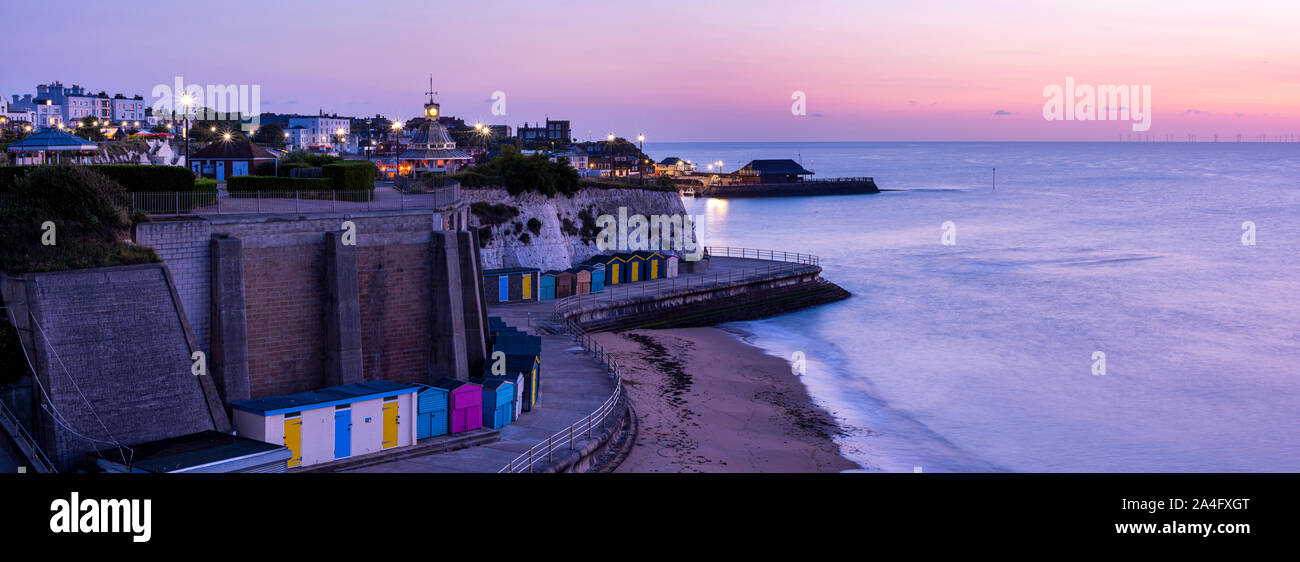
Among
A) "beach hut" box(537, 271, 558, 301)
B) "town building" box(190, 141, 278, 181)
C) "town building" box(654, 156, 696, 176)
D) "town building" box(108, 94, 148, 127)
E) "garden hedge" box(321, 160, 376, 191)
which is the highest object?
"town building" box(108, 94, 148, 127)

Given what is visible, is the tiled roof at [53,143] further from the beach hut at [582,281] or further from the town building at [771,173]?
the town building at [771,173]

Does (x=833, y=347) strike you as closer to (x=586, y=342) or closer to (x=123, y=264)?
(x=586, y=342)

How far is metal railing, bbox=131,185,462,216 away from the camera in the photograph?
69.6 feet

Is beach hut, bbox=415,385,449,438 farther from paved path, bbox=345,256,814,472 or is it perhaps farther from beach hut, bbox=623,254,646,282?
beach hut, bbox=623,254,646,282

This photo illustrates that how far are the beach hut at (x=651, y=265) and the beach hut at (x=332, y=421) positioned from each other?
2603 centimetres

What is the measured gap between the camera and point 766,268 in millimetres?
49875

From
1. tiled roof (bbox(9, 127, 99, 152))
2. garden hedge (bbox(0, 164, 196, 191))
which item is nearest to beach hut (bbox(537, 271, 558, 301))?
tiled roof (bbox(9, 127, 99, 152))

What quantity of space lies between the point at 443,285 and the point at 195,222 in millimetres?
5453

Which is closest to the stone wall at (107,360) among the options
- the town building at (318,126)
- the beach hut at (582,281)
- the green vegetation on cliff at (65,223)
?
the green vegetation on cliff at (65,223)

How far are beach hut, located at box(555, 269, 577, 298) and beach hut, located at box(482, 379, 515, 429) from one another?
18776 millimetres

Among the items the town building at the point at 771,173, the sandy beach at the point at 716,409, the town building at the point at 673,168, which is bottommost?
the sandy beach at the point at 716,409

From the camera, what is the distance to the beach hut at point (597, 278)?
4109cm

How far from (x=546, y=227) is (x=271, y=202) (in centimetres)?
2310
